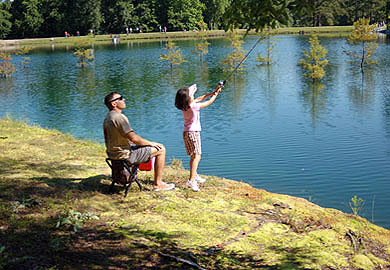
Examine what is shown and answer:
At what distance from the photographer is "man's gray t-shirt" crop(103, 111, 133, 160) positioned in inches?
239

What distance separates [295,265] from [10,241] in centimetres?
307

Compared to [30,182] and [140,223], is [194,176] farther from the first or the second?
[30,182]

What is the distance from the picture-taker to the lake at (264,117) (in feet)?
35.3

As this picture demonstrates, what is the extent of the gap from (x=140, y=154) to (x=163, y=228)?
1365mm

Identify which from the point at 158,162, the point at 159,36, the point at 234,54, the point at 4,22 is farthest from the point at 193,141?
the point at 4,22

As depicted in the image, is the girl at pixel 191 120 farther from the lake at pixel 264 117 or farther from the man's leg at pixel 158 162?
the lake at pixel 264 117

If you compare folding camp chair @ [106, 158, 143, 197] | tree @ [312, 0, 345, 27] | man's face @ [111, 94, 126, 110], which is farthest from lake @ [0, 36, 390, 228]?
tree @ [312, 0, 345, 27]

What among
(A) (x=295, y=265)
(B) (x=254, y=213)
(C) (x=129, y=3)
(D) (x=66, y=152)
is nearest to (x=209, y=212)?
(B) (x=254, y=213)

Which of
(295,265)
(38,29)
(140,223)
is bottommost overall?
(295,265)

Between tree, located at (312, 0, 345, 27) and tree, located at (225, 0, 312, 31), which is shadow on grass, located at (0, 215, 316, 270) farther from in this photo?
tree, located at (312, 0, 345, 27)

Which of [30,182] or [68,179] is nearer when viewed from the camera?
[30,182]

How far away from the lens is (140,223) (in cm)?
537

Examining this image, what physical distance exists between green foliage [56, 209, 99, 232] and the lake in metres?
5.64

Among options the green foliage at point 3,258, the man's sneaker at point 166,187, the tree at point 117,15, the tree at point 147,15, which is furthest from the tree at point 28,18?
the green foliage at point 3,258
